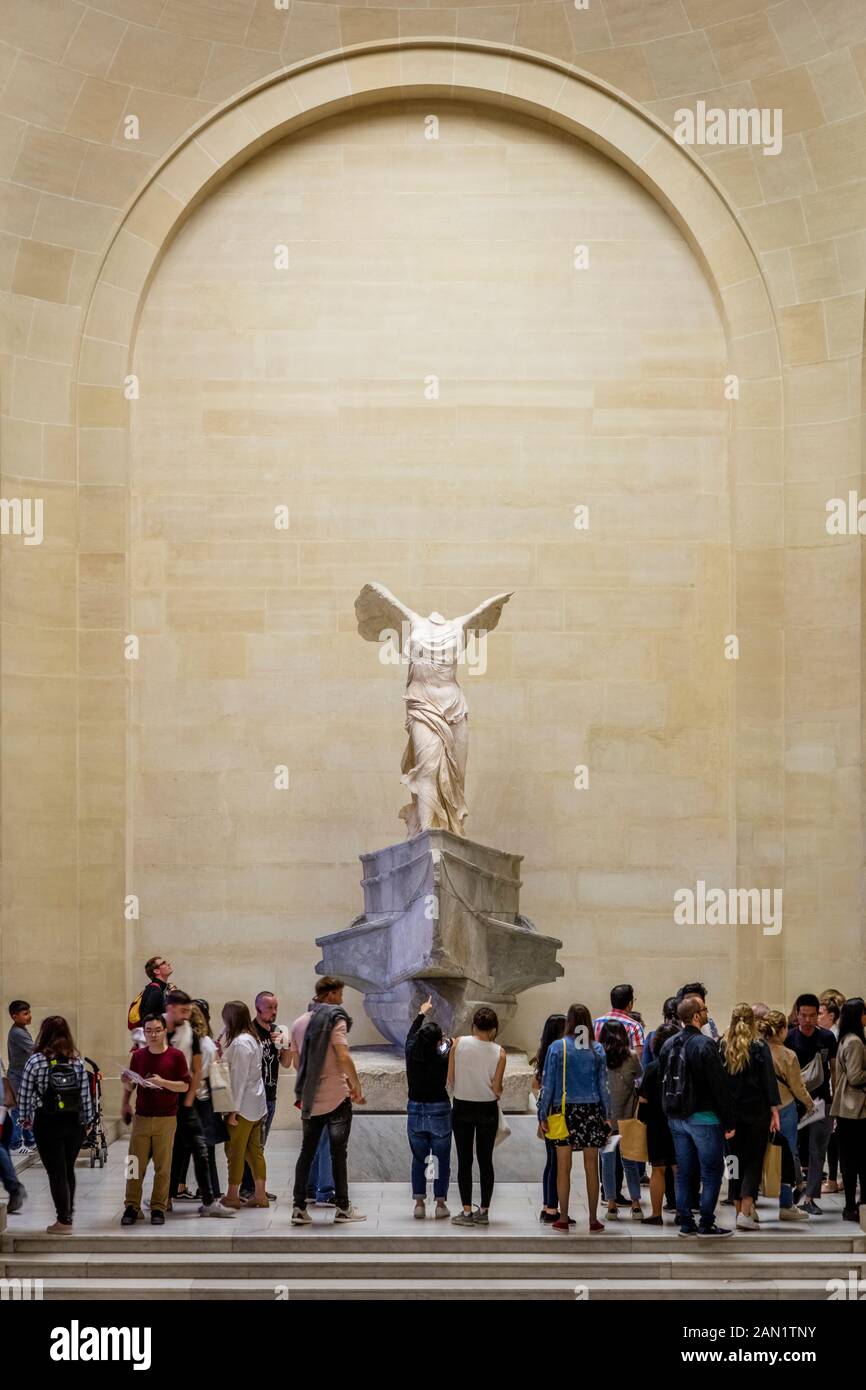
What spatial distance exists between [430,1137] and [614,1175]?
1.32 m

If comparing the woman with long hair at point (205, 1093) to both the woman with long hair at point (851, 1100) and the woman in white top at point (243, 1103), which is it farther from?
the woman with long hair at point (851, 1100)

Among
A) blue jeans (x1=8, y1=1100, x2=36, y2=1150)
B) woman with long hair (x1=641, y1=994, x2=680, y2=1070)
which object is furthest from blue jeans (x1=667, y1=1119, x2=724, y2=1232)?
blue jeans (x1=8, y1=1100, x2=36, y2=1150)

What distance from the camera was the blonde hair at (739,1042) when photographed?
37.2ft

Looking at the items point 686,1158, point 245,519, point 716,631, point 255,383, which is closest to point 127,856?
point 245,519

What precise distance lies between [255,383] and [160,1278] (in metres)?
9.81

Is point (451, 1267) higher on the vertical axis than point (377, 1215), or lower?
lower

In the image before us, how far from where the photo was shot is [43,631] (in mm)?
17219

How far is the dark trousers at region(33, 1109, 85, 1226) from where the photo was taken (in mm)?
11273

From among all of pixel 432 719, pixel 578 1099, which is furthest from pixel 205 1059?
pixel 432 719

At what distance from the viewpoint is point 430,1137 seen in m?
11.9

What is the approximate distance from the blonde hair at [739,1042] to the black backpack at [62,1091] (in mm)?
4141

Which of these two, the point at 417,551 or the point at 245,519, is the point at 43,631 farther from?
the point at 417,551

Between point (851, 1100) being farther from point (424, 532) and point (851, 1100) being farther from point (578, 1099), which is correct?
point (424, 532)

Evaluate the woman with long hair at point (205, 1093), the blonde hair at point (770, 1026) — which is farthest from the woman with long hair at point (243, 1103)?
the blonde hair at point (770, 1026)
